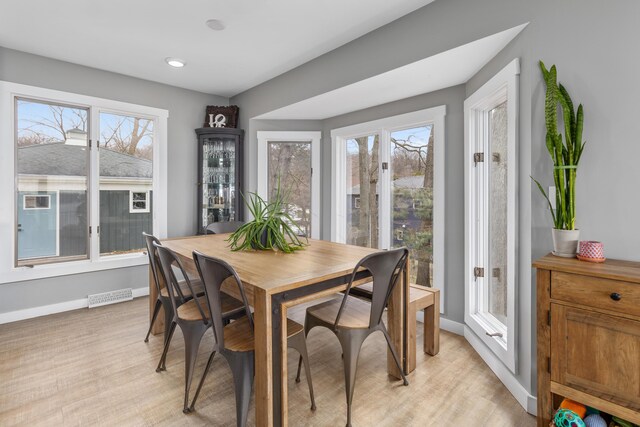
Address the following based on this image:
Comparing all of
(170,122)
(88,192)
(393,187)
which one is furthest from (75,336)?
(393,187)

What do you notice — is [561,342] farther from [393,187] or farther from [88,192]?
[88,192]

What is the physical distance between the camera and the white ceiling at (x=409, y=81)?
85.0 inches

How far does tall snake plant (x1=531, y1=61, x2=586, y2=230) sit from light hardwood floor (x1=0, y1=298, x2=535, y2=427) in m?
1.18

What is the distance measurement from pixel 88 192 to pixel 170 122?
124 cm

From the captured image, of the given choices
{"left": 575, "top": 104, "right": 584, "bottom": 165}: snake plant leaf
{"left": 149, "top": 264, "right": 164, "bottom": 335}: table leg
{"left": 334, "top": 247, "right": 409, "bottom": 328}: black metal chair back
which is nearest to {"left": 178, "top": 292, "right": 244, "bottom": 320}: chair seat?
{"left": 334, "top": 247, "right": 409, "bottom": 328}: black metal chair back

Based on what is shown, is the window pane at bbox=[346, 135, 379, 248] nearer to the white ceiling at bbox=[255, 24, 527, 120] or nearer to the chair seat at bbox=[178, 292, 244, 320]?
the white ceiling at bbox=[255, 24, 527, 120]

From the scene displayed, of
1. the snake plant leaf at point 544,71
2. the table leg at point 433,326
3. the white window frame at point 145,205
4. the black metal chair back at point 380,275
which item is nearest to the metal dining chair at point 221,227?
the white window frame at point 145,205

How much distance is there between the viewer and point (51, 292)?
3.37m

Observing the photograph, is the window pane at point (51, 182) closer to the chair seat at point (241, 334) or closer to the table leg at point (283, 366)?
the chair seat at point (241, 334)

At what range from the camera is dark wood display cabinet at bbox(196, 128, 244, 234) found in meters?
4.25

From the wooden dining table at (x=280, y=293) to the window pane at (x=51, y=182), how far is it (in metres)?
2.04

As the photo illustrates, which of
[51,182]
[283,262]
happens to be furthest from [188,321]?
[51,182]

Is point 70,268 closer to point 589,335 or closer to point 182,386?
point 182,386

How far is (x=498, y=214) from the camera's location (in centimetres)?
253
